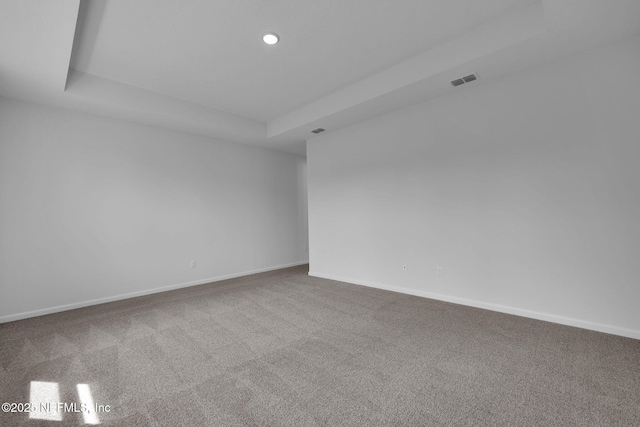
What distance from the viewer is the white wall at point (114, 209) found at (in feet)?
10.8

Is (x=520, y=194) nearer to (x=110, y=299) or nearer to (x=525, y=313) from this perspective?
(x=525, y=313)

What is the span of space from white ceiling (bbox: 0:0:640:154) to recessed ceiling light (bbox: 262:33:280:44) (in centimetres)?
6

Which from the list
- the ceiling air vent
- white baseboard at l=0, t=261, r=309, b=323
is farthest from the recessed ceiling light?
white baseboard at l=0, t=261, r=309, b=323

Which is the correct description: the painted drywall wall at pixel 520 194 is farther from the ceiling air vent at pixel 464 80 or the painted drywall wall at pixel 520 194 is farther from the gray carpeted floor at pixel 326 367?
the gray carpeted floor at pixel 326 367

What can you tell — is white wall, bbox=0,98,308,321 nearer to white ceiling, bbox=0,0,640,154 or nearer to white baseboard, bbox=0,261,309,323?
white baseboard, bbox=0,261,309,323

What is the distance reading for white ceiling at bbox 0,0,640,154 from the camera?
225 centimetres

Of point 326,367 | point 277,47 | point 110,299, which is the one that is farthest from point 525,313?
point 110,299

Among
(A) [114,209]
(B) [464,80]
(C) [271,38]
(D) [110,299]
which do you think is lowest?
(D) [110,299]

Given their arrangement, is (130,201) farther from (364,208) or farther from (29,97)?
(364,208)

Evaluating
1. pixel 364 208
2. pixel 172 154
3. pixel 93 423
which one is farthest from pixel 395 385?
pixel 172 154

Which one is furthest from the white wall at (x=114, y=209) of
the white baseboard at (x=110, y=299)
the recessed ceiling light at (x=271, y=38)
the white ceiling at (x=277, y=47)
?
the recessed ceiling light at (x=271, y=38)

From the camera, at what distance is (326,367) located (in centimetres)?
202

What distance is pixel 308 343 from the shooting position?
2.42m

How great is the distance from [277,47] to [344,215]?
2.75 meters
